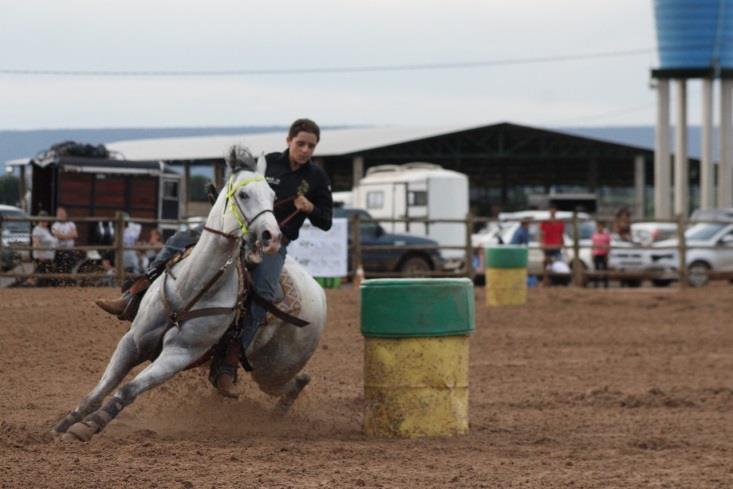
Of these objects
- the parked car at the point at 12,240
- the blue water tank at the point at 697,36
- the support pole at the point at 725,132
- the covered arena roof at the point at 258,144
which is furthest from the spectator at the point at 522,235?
the blue water tank at the point at 697,36

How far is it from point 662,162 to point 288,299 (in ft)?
159

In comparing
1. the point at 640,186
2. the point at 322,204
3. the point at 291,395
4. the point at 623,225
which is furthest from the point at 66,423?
the point at 640,186

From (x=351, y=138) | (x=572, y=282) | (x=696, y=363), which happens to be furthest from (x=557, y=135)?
(x=696, y=363)

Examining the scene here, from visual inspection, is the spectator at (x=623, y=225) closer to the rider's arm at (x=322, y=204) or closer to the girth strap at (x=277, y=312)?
the rider's arm at (x=322, y=204)

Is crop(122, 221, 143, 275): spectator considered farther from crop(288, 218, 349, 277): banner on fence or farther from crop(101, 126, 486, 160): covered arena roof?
crop(101, 126, 486, 160): covered arena roof

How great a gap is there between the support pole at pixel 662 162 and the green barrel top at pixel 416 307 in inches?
1815

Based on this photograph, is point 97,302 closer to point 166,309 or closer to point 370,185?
point 166,309

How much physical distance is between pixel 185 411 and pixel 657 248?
19.9 metres

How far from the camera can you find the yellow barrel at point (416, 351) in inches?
363

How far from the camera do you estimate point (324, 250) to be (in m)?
25.0

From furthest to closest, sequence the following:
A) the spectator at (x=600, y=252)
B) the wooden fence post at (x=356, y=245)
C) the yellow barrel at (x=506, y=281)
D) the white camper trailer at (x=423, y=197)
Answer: the white camper trailer at (x=423, y=197), the spectator at (x=600, y=252), the wooden fence post at (x=356, y=245), the yellow barrel at (x=506, y=281)

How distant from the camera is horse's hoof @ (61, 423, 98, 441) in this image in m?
8.31

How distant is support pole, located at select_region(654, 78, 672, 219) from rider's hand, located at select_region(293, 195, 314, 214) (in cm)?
4653

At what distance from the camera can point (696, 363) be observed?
14.9 meters
